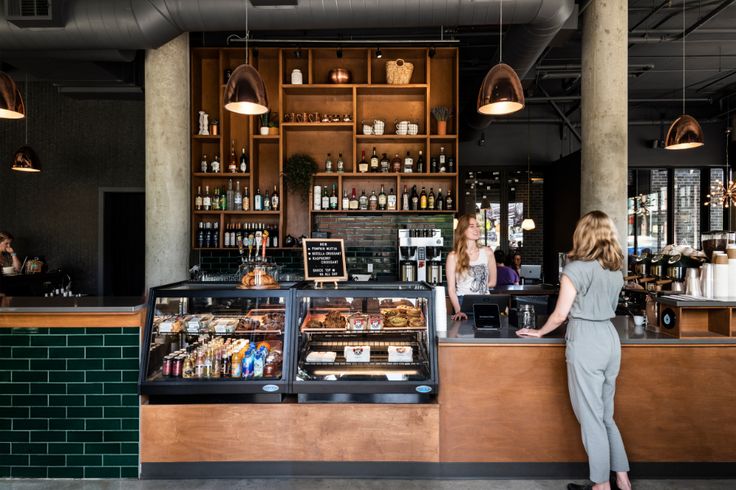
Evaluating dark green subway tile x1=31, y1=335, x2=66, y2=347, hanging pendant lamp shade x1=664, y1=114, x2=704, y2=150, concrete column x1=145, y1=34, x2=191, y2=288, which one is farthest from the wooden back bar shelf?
dark green subway tile x1=31, y1=335, x2=66, y2=347

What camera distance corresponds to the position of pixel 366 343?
319cm

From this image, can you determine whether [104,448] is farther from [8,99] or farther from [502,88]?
[502,88]

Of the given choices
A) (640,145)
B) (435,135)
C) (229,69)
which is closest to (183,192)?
(229,69)

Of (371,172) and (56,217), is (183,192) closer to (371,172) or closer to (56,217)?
(371,172)

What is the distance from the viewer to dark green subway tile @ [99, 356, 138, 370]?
9.97ft

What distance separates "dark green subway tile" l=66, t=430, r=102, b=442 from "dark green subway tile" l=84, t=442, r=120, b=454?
38mm

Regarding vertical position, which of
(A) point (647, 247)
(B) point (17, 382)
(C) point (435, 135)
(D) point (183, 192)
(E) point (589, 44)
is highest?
(E) point (589, 44)

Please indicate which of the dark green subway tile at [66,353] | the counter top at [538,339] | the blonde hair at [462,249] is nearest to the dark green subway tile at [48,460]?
the dark green subway tile at [66,353]

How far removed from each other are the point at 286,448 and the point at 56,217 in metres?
7.19

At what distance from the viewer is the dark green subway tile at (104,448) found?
9.95 feet

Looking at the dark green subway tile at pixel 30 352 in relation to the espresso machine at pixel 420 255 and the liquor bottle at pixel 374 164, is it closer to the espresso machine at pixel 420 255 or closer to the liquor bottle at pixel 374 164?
the espresso machine at pixel 420 255

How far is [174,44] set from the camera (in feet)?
17.1

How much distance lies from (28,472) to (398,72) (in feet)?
18.1

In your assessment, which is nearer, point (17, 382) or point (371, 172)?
point (17, 382)
